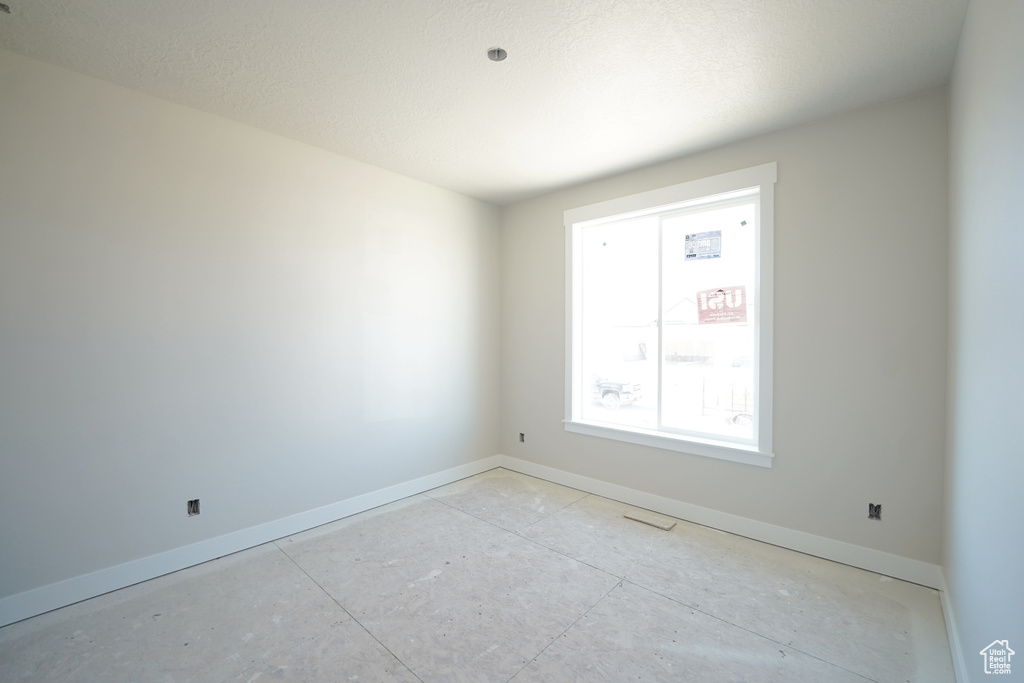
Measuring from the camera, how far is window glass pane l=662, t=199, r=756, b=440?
320 centimetres

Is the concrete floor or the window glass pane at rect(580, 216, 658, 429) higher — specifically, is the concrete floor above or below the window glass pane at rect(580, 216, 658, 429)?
below

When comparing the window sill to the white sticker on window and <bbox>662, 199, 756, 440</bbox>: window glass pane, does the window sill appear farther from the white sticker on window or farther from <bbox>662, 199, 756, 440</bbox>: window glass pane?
the white sticker on window

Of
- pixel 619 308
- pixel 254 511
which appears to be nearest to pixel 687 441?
pixel 619 308

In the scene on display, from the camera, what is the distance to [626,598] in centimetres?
235

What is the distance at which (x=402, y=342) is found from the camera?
153 inches

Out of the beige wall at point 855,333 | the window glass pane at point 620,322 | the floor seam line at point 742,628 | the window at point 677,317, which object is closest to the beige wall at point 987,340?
the beige wall at point 855,333

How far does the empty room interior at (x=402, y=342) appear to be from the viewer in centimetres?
188

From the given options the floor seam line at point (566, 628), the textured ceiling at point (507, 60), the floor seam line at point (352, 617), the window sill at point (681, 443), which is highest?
the textured ceiling at point (507, 60)

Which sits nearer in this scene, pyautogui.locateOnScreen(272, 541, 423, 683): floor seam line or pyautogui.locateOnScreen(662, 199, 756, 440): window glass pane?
pyautogui.locateOnScreen(272, 541, 423, 683): floor seam line

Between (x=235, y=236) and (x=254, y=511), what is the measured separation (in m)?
1.91

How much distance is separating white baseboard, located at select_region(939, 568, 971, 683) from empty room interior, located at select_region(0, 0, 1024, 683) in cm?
3

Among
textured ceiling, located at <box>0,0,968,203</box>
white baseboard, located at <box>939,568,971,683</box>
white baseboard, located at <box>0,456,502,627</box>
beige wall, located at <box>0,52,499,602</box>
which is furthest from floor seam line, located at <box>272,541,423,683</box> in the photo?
textured ceiling, located at <box>0,0,968,203</box>

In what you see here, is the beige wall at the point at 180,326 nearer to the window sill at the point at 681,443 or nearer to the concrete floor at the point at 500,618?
the concrete floor at the point at 500,618

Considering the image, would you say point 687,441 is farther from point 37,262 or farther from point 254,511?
point 37,262
